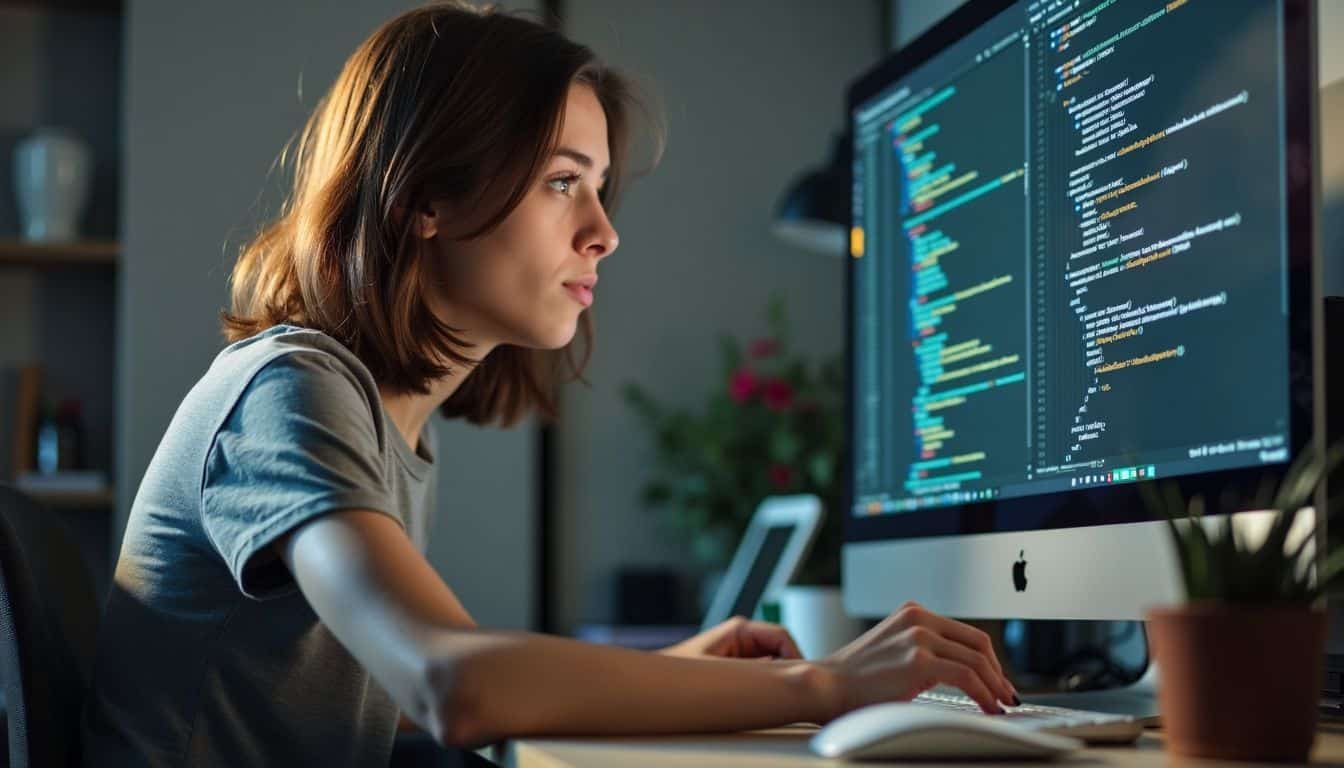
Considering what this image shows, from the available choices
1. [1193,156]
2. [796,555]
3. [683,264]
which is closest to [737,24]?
[683,264]

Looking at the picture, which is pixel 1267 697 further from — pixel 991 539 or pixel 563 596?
pixel 563 596

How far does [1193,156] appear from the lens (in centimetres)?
102

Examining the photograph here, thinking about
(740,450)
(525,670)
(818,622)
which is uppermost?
(740,450)

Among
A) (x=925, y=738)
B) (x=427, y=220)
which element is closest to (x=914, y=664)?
(x=925, y=738)

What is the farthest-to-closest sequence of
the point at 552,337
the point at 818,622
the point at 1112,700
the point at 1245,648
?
the point at 818,622, the point at 552,337, the point at 1112,700, the point at 1245,648

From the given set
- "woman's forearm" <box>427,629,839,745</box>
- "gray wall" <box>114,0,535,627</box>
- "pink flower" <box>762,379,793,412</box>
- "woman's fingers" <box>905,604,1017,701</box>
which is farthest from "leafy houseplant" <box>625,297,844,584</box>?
"woman's forearm" <box>427,629,839,745</box>

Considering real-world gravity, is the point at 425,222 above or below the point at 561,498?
above

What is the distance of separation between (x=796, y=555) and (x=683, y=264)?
52.6 inches

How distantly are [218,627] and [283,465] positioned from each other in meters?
0.26

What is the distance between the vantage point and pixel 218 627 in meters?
1.12

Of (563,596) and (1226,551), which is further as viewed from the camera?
(563,596)

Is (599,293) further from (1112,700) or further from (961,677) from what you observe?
(961,677)

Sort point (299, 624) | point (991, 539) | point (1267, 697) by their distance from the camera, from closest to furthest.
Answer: point (1267, 697), point (299, 624), point (991, 539)

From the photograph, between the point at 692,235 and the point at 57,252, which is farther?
the point at 692,235
